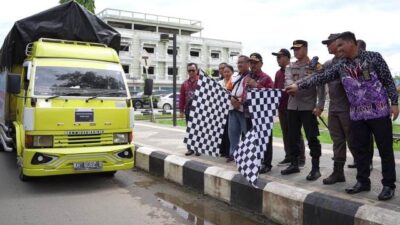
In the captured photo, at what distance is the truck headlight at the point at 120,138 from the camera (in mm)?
7289

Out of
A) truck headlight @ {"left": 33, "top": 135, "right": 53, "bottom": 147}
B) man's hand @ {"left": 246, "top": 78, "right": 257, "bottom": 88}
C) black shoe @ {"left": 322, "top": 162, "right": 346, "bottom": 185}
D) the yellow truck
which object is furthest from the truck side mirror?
black shoe @ {"left": 322, "top": 162, "right": 346, "bottom": 185}

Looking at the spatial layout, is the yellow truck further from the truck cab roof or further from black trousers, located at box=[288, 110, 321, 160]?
black trousers, located at box=[288, 110, 321, 160]

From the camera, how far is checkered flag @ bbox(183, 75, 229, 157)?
7.04 metres

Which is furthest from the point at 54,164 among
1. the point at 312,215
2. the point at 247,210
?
the point at 312,215

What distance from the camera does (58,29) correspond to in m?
8.60

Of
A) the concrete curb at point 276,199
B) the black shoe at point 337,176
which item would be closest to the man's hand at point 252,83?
the concrete curb at point 276,199

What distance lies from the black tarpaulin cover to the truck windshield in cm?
145

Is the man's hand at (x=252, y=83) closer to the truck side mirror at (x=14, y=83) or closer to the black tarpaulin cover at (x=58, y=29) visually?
the black tarpaulin cover at (x=58, y=29)

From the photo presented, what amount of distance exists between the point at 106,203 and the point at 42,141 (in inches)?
60.9

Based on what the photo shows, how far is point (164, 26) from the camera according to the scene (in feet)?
250

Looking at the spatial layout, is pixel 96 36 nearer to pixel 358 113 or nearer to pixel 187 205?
pixel 187 205

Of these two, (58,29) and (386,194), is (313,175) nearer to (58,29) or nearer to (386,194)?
(386,194)

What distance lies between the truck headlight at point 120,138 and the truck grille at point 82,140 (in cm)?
8

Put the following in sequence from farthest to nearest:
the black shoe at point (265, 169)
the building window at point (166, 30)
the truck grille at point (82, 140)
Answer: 1. the building window at point (166, 30)
2. the truck grille at point (82, 140)
3. the black shoe at point (265, 169)
